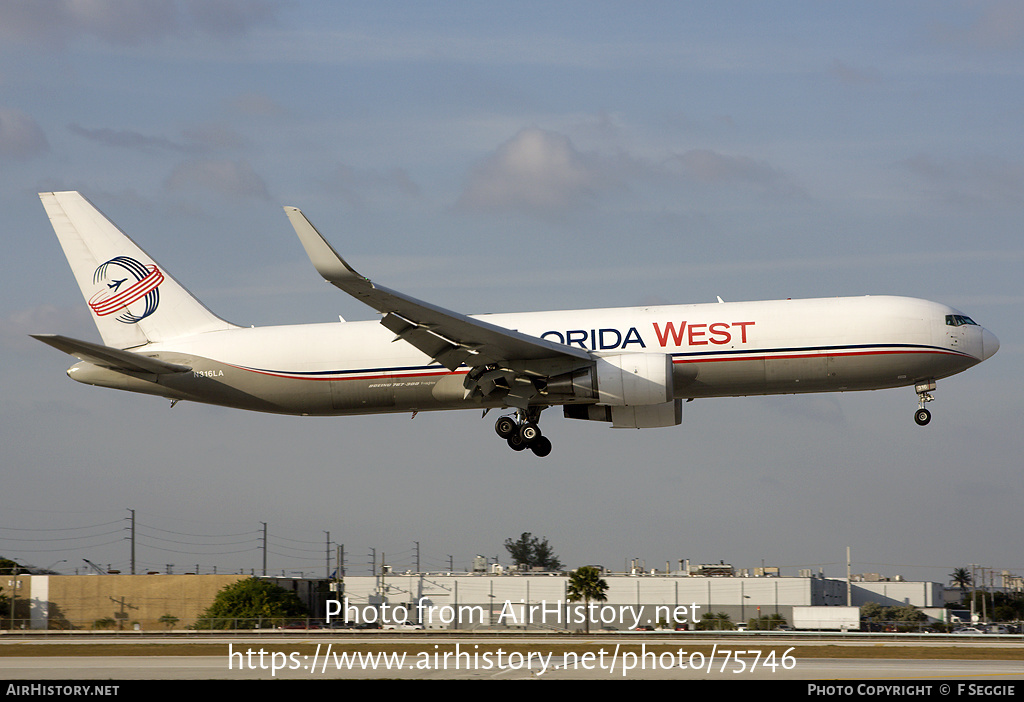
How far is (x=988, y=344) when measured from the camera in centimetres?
3475

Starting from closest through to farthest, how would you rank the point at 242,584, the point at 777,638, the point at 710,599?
the point at 777,638 → the point at 242,584 → the point at 710,599

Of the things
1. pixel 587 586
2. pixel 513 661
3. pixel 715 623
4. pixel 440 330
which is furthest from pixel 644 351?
pixel 587 586

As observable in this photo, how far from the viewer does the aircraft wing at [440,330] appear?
91.1ft

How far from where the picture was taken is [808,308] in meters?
34.1

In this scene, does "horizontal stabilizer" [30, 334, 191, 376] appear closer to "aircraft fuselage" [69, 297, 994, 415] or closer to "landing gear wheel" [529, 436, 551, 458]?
"aircraft fuselage" [69, 297, 994, 415]

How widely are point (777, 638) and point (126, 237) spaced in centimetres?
3145

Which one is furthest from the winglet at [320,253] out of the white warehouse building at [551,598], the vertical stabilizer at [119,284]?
the white warehouse building at [551,598]

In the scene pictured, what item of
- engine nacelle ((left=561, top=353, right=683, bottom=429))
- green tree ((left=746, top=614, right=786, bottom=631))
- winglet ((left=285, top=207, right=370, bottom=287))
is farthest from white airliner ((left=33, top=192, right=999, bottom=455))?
green tree ((left=746, top=614, right=786, bottom=631))

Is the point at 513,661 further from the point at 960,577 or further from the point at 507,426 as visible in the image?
the point at 960,577

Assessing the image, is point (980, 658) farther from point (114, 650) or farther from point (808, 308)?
point (114, 650)

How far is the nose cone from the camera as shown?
114 feet

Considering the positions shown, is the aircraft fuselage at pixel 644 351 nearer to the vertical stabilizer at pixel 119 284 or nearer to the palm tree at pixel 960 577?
the vertical stabilizer at pixel 119 284
